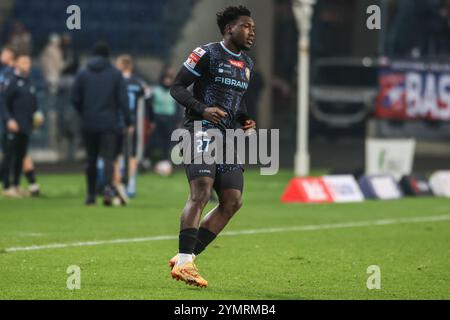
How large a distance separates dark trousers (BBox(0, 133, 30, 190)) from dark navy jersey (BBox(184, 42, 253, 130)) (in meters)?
10.7

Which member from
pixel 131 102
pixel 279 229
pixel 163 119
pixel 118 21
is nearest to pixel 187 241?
pixel 279 229

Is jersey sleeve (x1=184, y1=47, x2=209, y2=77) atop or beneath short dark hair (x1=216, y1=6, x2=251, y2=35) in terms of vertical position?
beneath

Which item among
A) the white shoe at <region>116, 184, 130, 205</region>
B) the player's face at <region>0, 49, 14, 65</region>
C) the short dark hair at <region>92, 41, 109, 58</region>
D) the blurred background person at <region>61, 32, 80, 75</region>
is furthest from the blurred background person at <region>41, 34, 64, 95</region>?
the short dark hair at <region>92, 41, 109, 58</region>

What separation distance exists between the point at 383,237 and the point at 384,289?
16.7ft

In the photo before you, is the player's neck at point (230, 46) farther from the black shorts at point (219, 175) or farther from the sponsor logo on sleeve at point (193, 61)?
the black shorts at point (219, 175)

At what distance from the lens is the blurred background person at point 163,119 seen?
29328mm

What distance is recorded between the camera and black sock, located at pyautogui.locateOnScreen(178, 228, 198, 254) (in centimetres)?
1105

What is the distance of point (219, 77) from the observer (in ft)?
37.3

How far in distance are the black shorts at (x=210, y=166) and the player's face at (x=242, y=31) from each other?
0.82m

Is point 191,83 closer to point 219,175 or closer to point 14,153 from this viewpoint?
point 219,175

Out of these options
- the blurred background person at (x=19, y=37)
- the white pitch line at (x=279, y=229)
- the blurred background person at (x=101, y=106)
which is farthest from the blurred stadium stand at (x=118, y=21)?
the white pitch line at (x=279, y=229)

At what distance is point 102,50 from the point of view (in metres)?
20.2

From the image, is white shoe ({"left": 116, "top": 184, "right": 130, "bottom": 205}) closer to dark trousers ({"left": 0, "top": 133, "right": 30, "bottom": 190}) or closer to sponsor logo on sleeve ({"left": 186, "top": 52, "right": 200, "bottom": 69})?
dark trousers ({"left": 0, "top": 133, "right": 30, "bottom": 190})

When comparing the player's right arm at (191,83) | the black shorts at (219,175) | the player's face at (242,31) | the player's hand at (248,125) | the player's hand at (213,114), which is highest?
the player's face at (242,31)
